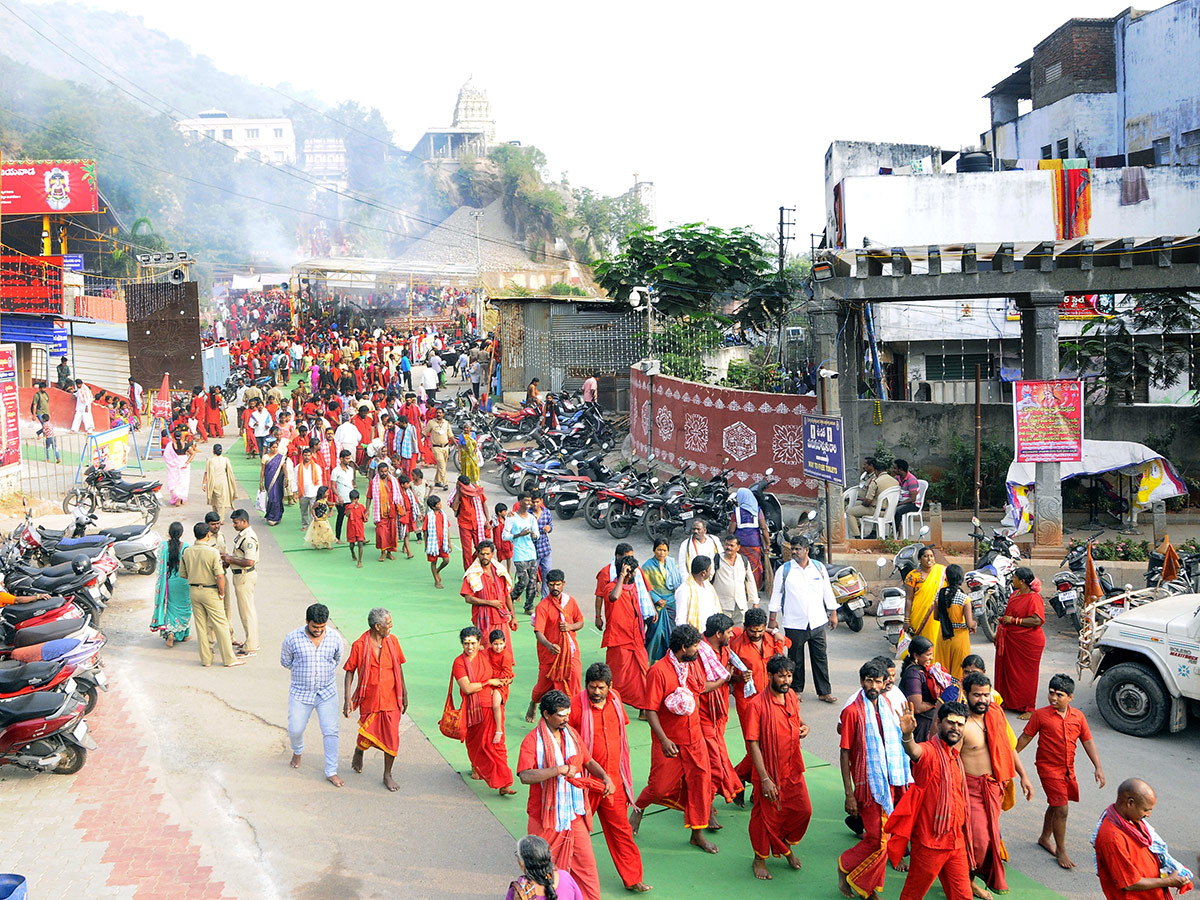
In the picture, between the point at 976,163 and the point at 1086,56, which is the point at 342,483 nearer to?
the point at 976,163

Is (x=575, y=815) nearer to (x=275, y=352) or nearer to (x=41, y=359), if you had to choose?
(x=41, y=359)

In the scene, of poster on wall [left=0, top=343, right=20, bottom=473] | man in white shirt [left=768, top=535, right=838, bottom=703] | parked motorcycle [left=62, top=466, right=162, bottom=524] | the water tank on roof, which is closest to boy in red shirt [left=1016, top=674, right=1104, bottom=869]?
man in white shirt [left=768, top=535, right=838, bottom=703]

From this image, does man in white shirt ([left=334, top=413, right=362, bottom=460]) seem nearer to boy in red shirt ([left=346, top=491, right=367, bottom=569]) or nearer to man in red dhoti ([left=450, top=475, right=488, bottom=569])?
boy in red shirt ([left=346, top=491, right=367, bottom=569])

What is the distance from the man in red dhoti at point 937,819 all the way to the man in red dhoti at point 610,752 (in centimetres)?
142

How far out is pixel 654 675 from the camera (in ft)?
21.5

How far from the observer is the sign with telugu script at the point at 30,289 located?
27.8 metres

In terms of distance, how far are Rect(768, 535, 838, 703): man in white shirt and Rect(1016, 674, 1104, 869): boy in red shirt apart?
2.58 metres

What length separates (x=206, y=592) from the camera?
10.1m

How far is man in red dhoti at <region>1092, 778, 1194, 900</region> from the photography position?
16.2 ft

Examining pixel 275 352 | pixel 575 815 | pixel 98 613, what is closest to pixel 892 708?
pixel 575 815

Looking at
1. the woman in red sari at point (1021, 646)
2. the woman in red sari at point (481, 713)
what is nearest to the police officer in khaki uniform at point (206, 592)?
the woman in red sari at point (481, 713)

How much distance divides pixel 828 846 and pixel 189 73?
20875 cm

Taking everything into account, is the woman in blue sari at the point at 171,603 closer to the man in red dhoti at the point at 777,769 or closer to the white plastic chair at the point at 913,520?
the man in red dhoti at the point at 777,769

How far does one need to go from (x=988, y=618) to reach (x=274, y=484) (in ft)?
35.5
